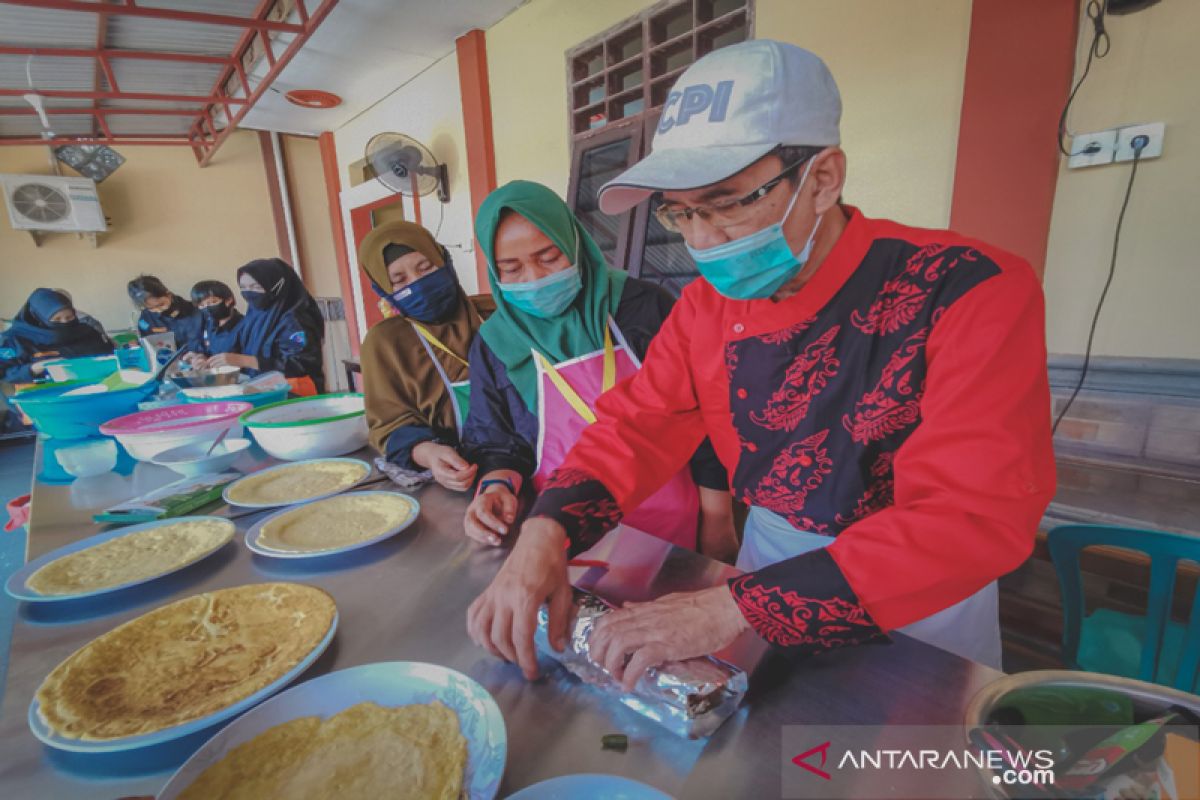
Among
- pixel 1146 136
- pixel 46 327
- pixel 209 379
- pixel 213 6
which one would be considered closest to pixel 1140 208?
pixel 1146 136

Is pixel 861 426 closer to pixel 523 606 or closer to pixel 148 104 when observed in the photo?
pixel 523 606

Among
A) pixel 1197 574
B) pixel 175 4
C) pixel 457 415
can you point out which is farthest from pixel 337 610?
pixel 175 4

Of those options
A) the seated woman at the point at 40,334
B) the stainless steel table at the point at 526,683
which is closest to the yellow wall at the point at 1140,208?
the stainless steel table at the point at 526,683

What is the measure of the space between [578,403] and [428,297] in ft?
2.58

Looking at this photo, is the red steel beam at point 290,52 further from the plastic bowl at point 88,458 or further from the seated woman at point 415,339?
the plastic bowl at point 88,458

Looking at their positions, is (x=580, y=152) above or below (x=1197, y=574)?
above

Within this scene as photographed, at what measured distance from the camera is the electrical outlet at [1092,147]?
1.90m

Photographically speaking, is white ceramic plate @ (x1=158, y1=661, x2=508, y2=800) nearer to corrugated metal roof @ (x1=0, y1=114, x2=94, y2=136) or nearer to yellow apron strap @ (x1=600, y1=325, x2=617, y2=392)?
yellow apron strap @ (x1=600, y1=325, x2=617, y2=392)

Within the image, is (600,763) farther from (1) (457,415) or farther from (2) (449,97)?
(2) (449,97)

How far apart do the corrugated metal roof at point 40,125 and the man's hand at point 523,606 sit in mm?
9588

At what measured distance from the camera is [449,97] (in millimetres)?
5195

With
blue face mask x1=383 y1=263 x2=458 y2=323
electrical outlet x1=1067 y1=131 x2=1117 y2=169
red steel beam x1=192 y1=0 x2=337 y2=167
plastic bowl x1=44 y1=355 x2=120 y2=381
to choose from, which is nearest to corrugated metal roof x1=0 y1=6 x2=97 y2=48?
red steel beam x1=192 y1=0 x2=337 y2=167

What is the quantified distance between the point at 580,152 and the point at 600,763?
4.15m

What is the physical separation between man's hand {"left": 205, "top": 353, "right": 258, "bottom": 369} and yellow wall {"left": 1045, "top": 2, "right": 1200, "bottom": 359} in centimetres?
440
